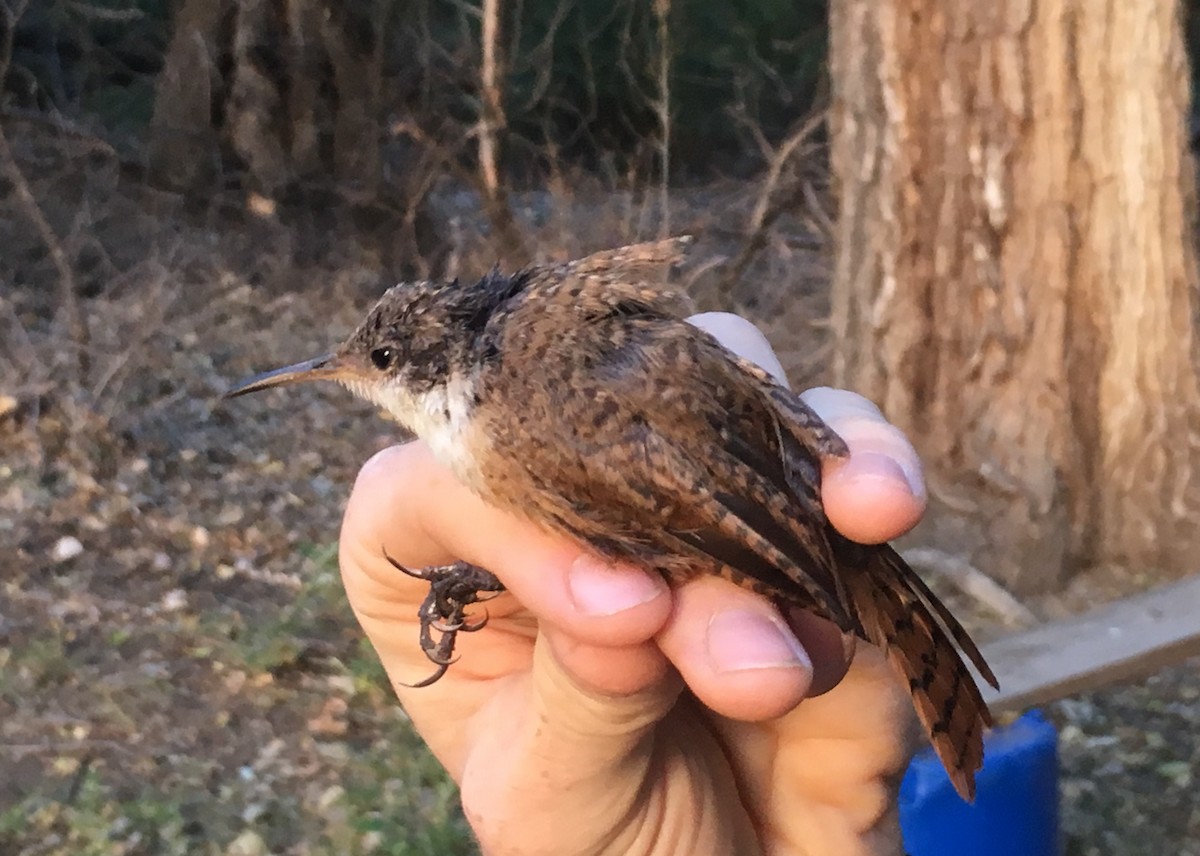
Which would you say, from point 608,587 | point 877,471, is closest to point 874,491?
point 877,471

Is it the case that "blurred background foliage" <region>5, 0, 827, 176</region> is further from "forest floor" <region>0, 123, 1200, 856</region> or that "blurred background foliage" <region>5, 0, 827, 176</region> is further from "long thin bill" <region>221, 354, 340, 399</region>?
"long thin bill" <region>221, 354, 340, 399</region>

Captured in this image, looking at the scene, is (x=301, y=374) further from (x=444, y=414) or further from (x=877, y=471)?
(x=877, y=471)

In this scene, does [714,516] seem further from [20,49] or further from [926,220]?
[20,49]

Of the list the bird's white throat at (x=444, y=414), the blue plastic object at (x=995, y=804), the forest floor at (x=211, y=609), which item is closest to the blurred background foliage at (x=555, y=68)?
the forest floor at (x=211, y=609)

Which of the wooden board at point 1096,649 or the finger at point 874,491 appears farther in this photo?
the wooden board at point 1096,649

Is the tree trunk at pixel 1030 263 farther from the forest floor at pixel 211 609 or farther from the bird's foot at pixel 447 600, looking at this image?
the bird's foot at pixel 447 600

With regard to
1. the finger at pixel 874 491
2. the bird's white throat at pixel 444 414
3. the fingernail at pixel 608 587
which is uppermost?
the bird's white throat at pixel 444 414

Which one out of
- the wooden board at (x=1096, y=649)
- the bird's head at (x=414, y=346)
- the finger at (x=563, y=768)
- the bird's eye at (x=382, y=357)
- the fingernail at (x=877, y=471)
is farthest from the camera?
the wooden board at (x=1096, y=649)

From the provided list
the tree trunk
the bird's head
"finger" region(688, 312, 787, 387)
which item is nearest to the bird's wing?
the bird's head
